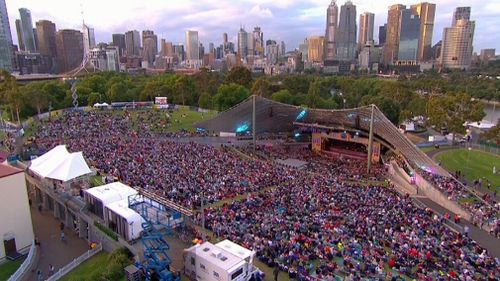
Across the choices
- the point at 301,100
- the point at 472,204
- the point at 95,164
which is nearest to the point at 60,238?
the point at 95,164

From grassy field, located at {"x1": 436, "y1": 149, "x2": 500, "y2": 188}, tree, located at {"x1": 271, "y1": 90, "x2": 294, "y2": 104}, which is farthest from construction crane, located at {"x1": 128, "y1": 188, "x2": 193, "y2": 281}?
tree, located at {"x1": 271, "y1": 90, "x2": 294, "y2": 104}

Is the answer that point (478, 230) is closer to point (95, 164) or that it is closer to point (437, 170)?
point (437, 170)

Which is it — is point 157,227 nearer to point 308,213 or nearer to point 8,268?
point 8,268

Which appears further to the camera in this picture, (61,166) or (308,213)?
(61,166)

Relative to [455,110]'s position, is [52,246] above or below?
below

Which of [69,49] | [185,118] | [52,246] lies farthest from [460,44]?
[52,246]

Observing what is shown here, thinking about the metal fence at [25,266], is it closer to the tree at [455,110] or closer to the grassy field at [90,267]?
the grassy field at [90,267]
